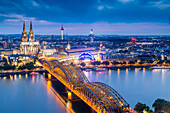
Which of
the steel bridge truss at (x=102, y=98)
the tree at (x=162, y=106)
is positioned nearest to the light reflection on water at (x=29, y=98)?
the steel bridge truss at (x=102, y=98)

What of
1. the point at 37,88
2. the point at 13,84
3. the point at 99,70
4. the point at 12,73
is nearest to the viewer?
the point at 37,88

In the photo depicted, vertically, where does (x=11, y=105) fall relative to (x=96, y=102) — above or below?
below

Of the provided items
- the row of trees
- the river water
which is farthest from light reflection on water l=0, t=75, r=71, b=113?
the row of trees

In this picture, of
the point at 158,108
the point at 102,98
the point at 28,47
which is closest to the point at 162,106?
the point at 158,108

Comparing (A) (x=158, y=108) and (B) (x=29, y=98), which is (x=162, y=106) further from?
(B) (x=29, y=98)

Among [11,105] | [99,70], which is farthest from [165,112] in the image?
[99,70]

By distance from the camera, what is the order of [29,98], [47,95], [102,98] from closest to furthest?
[102,98]
[29,98]
[47,95]

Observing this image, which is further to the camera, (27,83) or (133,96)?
(27,83)

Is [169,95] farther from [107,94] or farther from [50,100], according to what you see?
[50,100]

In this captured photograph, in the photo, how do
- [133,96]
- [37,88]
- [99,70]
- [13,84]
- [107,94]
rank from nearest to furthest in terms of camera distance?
[107,94] < [133,96] < [37,88] < [13,84] < [99,70]

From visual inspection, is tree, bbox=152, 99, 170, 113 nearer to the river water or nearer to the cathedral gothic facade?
the river water

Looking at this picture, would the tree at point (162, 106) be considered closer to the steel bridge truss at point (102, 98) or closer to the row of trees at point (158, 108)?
the row of trees at point (158, 108)
